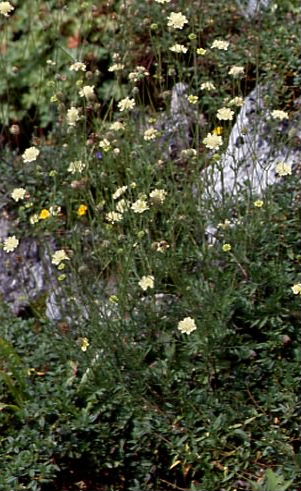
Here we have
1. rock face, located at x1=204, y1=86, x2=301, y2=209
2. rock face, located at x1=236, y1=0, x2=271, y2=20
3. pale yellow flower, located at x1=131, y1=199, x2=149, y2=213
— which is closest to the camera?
pale yellow flower, located at x1=131, y1=199, x2=149, y2=213

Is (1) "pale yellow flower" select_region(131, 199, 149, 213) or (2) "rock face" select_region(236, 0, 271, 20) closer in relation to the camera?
(1) "pale yellow flower" select_region(131, 199, 149, 213)

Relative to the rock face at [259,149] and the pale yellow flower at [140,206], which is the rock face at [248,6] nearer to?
the rock face at [259,149]

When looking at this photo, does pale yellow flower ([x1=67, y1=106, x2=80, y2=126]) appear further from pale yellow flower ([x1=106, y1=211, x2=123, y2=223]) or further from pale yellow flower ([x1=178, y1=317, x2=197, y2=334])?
pale yellow flower ([x1=178, y1=317, x2=197, y2=334])

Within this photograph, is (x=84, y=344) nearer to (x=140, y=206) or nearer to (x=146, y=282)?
(x=146, y=282)

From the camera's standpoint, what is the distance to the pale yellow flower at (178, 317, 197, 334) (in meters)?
2.93

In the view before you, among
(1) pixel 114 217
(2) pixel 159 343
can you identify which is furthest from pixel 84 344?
(1) pixel 114 217

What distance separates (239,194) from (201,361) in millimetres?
661

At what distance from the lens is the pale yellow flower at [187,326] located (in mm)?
2926

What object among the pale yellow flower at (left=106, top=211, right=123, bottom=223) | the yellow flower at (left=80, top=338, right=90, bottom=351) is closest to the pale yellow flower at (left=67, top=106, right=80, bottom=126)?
the pale yellow flower at (left=106, top=211, right=123, bottom=223)

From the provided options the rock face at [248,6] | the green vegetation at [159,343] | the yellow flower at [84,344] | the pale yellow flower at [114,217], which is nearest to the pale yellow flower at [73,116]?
the green vegetation at [159,343]

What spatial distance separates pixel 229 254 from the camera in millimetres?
3189

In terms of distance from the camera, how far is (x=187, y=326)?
115 inches

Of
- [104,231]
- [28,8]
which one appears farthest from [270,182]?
[28,8]

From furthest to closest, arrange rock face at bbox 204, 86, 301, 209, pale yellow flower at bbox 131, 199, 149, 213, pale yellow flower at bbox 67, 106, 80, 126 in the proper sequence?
1. rock face at bbox 204, 86, 301, 209
2. pale yellow flower at bbox 67, 106, 80, 126
3. pale yellow flower at bbox 131, 199, 149, 213
